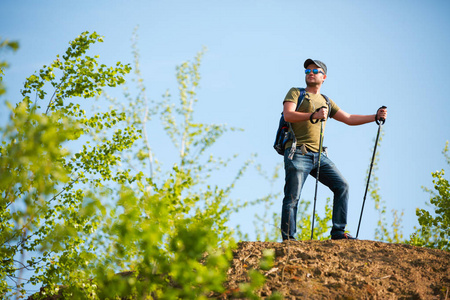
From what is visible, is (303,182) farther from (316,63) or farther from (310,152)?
(316,63)

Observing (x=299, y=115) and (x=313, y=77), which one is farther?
(x=313, y=77)

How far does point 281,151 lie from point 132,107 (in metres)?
10.6

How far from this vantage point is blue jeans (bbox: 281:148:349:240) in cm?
558

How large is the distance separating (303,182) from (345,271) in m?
1.29

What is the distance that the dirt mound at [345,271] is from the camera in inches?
172

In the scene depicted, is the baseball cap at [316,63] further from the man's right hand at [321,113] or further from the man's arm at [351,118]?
the man's right hand at [321,113]

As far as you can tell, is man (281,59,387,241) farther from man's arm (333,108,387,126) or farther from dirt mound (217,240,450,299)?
dirt mound (217,240,450,299)

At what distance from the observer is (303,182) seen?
568 centimetres

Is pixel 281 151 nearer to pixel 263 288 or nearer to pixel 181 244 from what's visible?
pixel 263 288

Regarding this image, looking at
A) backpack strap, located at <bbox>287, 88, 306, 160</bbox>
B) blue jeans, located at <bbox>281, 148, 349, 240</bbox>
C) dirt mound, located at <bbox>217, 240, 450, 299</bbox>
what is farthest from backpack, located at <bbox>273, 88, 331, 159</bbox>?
dirt mound, located at <bbox>217, 240, 450, 299</bbox>

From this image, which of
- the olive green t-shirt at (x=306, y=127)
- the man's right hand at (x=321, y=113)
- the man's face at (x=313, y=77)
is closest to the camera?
the man's right hand at (x=321, y=113)

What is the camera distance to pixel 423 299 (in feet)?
14.3

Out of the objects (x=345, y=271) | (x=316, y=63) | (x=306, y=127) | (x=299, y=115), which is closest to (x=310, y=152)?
(x=306, y=127)

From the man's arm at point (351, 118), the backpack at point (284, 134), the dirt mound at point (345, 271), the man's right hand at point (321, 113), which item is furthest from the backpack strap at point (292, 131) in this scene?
the dirt mound at point (345, 271)
